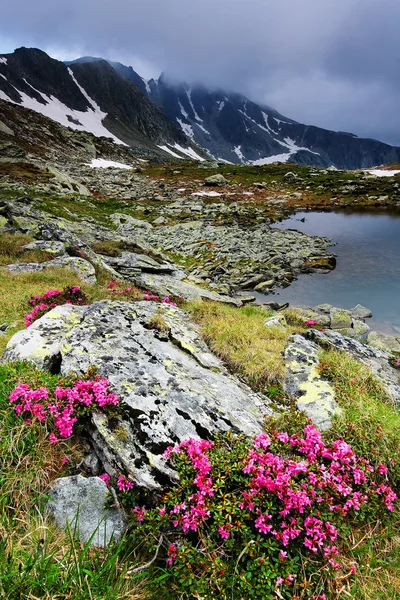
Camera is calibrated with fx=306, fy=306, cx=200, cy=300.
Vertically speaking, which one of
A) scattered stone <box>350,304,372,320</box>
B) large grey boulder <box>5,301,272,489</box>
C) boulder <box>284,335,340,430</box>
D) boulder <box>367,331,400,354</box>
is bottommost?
scattered stone <box>350,304,372,320</box>

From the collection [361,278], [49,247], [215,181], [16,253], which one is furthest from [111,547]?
[215,181]

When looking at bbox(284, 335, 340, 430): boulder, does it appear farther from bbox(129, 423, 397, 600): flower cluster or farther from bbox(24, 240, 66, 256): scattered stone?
bbox(24, 240, 66, 256): scattered stone

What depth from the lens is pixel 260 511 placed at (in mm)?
3719

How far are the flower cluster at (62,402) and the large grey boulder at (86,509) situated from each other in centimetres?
71

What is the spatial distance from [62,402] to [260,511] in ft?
10.8

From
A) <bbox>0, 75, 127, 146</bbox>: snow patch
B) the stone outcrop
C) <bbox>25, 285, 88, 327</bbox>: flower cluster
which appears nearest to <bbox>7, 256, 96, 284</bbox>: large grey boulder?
<bbox>25, 285, 88, 327</bbox>: flower cluster

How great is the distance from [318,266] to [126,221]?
26.6 m

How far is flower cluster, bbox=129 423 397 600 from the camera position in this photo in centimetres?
338

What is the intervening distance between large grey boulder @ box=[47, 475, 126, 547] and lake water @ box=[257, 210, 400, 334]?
18605 millimetres

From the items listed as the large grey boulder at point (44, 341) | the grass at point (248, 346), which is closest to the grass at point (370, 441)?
the grass at point (248, 346)

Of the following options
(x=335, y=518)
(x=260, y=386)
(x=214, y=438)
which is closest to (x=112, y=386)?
(x=214, y=438)

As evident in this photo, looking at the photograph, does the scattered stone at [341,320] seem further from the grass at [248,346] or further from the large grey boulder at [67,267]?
the large grey boulder at [67,267]

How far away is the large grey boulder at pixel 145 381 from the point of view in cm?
445

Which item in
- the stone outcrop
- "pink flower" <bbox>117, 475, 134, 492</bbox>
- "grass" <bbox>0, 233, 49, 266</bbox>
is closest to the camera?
"pink flower" <bbox>117, 475, 134, 492</bbox>
